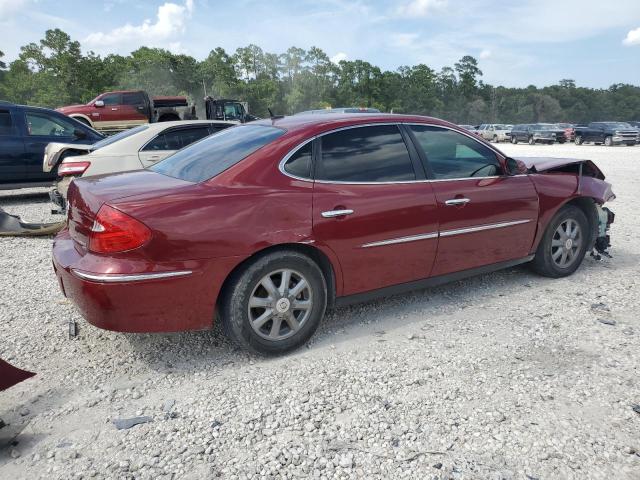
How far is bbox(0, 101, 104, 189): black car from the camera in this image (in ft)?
28.6

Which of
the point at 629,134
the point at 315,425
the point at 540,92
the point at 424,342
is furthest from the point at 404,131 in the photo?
the point at 540,92

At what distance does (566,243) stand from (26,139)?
9084 millimetres

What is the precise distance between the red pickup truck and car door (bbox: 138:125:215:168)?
528 inches

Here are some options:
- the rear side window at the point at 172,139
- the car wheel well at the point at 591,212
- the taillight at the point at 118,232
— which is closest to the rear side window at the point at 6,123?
the rear side window at the point at 172,139

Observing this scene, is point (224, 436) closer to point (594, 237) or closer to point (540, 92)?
point (594, 237)

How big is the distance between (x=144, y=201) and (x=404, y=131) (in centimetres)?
206

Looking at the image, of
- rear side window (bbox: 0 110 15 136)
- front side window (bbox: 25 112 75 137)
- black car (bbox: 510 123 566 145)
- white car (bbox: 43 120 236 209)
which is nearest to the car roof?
white car (bbox: 43 120 236 209)

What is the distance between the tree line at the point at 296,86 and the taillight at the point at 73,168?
4088cm

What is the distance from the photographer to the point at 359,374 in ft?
9.96

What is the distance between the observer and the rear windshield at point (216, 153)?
3.28m

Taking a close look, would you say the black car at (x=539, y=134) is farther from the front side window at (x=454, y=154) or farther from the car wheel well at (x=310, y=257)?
the car wheel well at (x=310, y=257)

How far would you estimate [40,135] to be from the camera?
9.03 metres

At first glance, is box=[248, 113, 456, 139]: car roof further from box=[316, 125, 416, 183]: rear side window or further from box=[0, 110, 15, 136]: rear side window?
box=[0, 110, 15, 136]: rear side window

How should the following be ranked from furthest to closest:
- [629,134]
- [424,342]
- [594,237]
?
1. [629,134]
2. [594,237]
3. [424,342]
